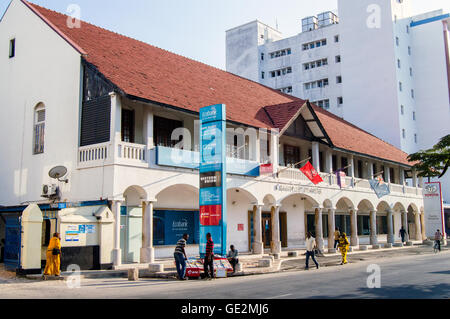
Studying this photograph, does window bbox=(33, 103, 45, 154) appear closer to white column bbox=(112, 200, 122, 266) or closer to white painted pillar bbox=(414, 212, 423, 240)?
white column bbox=(112, 200, 122, 266)

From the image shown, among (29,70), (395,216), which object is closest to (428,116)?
(395,216)

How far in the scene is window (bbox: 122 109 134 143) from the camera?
68.5 ft

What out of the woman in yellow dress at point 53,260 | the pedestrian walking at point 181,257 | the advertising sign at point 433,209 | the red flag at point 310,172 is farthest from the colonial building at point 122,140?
the advertising sign at point 433,209

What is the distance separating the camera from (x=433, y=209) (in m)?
39.4

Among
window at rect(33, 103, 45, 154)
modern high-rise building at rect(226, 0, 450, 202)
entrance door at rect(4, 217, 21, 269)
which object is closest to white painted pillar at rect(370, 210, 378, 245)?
modern high-rise building at rect(226, 0, 450, 202)

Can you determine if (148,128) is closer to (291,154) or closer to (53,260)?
(53,260)

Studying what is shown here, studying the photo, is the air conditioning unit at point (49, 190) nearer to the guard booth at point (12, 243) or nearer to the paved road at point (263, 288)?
the guard booth at point (12, 243)

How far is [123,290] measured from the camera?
43.8ft

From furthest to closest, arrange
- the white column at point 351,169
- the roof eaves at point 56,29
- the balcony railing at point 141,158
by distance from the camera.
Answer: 1. the white column at point 351,169
2. the roof eaves at point 56,29
3. the balcony railing at point 141,158

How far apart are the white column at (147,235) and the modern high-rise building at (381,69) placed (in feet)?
120

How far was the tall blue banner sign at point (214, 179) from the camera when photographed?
17719 millimetres

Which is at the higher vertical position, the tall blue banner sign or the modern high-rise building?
the modern high-rise building

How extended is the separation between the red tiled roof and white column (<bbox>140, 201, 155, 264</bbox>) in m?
4.33
